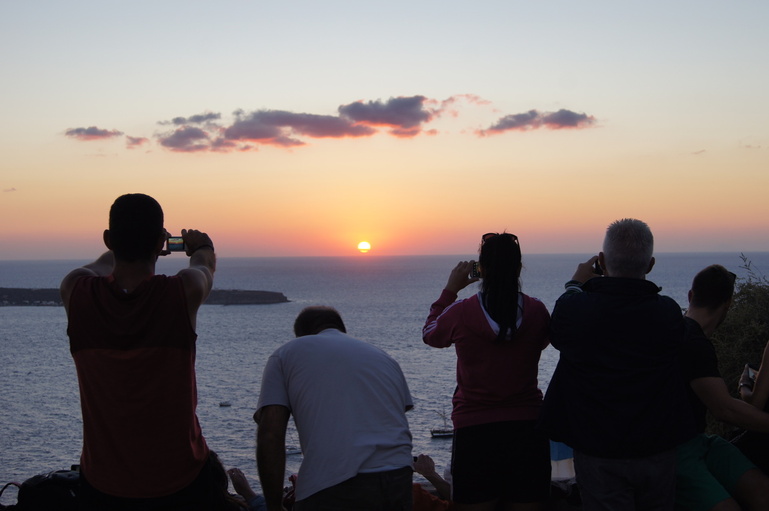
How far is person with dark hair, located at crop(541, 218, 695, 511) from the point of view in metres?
3.83

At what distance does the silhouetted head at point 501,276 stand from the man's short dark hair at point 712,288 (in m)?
1.14

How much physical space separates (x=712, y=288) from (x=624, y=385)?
1070 millimetres

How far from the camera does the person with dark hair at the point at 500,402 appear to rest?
4.18 m

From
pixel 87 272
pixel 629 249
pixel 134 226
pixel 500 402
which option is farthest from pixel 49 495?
pixel 629 249

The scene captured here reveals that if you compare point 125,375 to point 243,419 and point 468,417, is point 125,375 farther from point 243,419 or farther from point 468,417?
point 243,419

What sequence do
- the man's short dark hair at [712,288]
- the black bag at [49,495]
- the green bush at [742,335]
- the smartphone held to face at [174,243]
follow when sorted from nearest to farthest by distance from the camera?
1. the smartphone held to face at [174,243]
2. the black bag at [49,495]
3. the man's short dark hair at [712,288]
4. the green bush at [742,335]

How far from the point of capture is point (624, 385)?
3.84 metres

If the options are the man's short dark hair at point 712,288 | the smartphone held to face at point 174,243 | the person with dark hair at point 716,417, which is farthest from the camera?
the man's short dark hair at point 712,288

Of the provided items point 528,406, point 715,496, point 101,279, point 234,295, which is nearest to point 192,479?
point 101,279

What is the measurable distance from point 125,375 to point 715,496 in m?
3.36

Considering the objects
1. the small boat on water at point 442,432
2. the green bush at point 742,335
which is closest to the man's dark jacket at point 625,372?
the green bush at point 742,335

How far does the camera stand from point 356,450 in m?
3.50

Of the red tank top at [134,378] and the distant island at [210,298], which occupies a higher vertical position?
the red tank top at [134,378]

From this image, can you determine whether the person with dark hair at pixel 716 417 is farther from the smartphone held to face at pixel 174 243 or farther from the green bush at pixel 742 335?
the green bush at pixel 742 335
